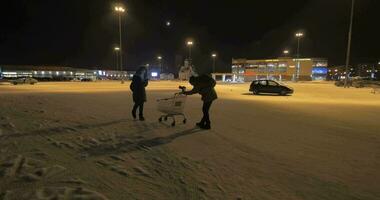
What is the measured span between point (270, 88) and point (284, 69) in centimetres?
6879

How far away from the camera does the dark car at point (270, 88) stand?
81.8ft

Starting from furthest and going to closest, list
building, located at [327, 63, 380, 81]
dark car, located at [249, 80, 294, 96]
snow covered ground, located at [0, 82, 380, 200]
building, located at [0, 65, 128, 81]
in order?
building, located at [327, 63, 380, 81] < building, located at [0, 65, 128, 81] < dark car, located at [249, 80, 294, 96] < snow covered ground, located at [0, 82, 380, 200]

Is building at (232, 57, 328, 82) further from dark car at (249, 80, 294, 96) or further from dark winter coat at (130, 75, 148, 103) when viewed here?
dark winter coat at (130, 75, 148, 103)

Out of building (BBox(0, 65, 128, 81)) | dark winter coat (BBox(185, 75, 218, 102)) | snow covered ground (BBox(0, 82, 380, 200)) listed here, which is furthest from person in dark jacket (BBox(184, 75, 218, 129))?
building (BBox(0, 65, 128, 81))

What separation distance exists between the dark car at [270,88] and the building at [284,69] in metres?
55.9

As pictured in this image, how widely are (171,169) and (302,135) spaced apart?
467 cm

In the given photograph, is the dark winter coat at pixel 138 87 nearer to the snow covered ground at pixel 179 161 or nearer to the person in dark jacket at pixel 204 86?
the snow covered ground at pixel 179 161

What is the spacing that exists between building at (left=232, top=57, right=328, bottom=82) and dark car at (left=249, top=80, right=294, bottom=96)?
183ft

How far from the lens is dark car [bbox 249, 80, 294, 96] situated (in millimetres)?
24922

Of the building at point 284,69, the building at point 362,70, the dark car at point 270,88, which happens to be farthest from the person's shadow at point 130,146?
the building at point 362,70

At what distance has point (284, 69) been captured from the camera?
293ft

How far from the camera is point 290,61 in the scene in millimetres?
88000

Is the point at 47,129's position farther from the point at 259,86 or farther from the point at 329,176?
the point at 259,86

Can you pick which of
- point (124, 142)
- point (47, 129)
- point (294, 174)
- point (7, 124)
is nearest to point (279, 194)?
point (294, 174)
